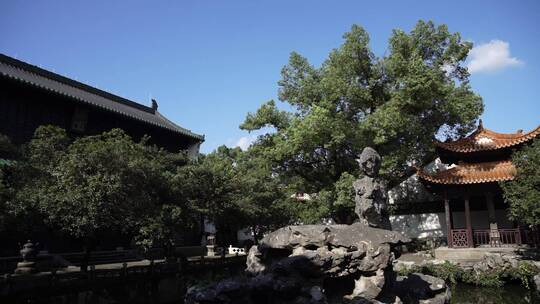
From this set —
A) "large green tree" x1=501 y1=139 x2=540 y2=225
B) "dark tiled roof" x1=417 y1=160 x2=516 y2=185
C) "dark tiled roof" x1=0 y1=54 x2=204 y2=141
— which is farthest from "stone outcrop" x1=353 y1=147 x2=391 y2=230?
"dark tiled roof" x1=0 y1=54 x2=204 y2=141

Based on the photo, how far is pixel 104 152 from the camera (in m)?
9.50

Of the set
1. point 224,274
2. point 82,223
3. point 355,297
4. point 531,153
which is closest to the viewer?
point 355,297

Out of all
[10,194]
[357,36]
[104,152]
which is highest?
[357,36]

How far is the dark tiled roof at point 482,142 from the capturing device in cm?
1641

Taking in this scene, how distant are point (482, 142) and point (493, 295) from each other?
7.76 meters

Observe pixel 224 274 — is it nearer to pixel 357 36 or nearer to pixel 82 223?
pixel 82 223

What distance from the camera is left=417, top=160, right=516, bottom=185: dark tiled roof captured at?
15.8 m

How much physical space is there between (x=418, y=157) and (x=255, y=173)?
7298mm

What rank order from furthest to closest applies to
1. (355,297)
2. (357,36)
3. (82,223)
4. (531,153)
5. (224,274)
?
(357,36) < (224,274) < (531,153) < (82,223) < (355,297)

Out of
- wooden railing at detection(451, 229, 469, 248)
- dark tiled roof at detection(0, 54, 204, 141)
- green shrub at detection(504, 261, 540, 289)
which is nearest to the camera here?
green shrub at detection(504, 261, 540, 289)

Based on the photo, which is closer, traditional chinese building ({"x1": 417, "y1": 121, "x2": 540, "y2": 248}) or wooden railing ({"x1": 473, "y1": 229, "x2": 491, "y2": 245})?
traditional chinese building ({"x1": 417, "y1": 121, "x2": 540, "y2": 248})

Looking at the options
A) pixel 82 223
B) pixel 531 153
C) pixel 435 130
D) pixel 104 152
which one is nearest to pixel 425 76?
pixel 435 130

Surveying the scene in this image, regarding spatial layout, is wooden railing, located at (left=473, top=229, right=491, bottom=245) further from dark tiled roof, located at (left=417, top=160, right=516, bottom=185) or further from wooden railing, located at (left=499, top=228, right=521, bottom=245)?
dark tiled roof, located at (left=417, top=160, right=516, bottom=185)

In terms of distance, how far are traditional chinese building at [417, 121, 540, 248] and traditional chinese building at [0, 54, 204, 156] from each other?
528 inches
